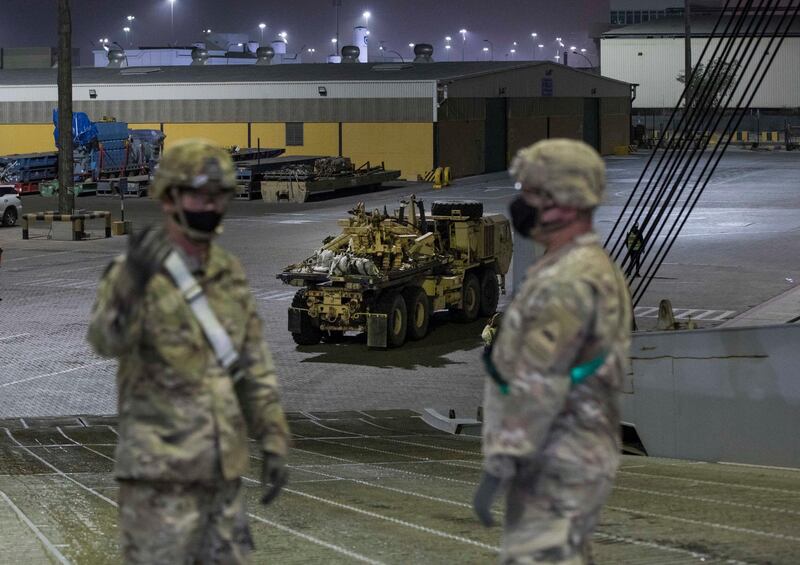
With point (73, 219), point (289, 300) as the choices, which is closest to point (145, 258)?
point (289, 300)

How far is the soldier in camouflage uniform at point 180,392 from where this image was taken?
466cm

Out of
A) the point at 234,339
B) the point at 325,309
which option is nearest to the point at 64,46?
the point at 325,309

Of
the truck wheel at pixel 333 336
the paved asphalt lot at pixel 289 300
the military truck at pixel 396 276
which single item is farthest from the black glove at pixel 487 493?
the truck wheel at pixel 333 336

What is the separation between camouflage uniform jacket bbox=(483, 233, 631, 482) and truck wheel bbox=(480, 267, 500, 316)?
66.4ft

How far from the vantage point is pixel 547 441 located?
4.60m

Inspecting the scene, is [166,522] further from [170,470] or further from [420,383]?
[420,383]

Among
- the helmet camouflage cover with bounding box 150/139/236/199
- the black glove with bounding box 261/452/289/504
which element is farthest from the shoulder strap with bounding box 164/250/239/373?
the black glove with bounding box 261/452/289/504

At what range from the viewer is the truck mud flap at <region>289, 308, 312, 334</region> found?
21.6 metres

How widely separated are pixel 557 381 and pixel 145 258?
4.67 ft

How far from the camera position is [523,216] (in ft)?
15.7

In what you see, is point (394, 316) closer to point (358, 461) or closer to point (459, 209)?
point (459, 209)

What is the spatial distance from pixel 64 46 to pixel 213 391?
1467 inches

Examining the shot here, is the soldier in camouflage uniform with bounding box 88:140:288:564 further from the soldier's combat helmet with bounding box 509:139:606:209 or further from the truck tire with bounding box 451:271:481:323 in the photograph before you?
the truck tire with bounding box 451:271:481:323

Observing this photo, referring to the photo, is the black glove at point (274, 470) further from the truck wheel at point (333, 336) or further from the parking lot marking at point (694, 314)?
the parking lot marking at point (694, 314)
